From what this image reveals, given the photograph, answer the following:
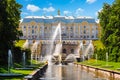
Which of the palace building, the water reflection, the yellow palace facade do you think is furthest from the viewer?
the yellow palace facade

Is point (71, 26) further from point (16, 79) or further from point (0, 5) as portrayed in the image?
point (16, 79)

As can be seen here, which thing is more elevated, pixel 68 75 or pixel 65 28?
pixel 65 28

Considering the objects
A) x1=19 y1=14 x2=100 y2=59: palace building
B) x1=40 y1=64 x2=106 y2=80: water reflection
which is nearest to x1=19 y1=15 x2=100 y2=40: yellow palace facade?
x1=19 y1=14 x2=100 y2=59: palace building

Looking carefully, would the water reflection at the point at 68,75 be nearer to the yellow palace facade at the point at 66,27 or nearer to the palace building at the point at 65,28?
the palace building at the point at 65,28

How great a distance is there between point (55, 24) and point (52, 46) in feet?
111

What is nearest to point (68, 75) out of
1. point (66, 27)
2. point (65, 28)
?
point (65, 28)

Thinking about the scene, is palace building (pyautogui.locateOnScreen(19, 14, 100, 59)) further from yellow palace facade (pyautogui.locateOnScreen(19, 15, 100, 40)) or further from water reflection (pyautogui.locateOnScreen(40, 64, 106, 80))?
water reflection (pyautogui.locateOnScreen(40, 64, 106, 80))

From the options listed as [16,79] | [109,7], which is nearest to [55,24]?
[109,7]

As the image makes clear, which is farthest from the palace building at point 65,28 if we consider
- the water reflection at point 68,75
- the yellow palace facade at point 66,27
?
the water reflection at point 68,75

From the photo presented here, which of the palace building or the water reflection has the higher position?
the palace building

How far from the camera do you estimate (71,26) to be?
341ft

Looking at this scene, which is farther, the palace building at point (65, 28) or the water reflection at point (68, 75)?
the palace building at point (65, 28)

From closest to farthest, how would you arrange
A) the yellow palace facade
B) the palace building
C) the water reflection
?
the water reflection, the palace building, the yellow palace facade

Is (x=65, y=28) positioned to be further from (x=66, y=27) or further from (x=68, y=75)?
(x=68, y=75)
